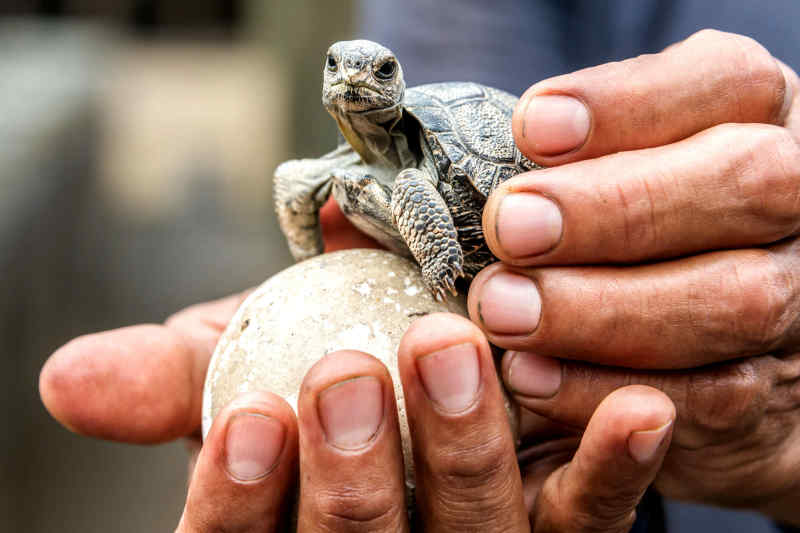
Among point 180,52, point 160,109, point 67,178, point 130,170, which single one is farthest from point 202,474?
point 180,52

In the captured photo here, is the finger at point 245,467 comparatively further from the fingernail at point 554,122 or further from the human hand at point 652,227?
the fingernail at point 554,122

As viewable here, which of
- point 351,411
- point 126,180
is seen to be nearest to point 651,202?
point 351,411

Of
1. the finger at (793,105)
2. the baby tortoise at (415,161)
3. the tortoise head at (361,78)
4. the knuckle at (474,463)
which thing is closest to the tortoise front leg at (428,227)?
the baby tortoise at (415,161)

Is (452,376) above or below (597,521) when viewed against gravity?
above

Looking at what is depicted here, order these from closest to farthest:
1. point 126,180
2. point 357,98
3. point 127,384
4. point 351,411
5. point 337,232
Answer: point 351,411, point 357,98, point 127,384, point 337,232, point 126,180

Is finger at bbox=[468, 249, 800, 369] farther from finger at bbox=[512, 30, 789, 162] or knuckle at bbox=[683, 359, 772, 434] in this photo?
finger at bbox=[512, 30, 789, 162]

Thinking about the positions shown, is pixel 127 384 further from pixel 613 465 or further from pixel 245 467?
pixel 613 465

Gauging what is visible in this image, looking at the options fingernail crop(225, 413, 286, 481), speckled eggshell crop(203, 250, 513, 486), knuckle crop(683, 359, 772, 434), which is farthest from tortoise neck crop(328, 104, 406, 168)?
knuckle crop(683, 359, 772, 434)
